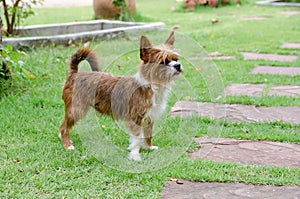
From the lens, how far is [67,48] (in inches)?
328

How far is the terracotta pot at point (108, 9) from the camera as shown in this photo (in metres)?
11.5

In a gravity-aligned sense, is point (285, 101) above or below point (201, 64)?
below

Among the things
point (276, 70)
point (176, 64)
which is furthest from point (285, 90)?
point (176, 64)

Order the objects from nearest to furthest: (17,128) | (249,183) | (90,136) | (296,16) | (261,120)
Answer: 1. (249,183)
2. (90,136)
3. (17,128)
4. (261,120)
5. (296,16)

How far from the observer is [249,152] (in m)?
4.20

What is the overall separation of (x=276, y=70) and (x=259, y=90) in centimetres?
114

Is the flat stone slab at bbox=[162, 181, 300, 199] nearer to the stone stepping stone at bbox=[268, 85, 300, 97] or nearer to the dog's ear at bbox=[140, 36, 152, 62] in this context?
the dog's ear at bbox=[140, 36, 152, 62]

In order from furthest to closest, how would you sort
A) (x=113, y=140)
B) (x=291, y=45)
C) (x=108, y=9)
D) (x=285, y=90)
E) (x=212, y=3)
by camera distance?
(x=212, y=3), (x=108, y=9), (x=291, y=45), (x=285, y=90), (x=113, y=140)

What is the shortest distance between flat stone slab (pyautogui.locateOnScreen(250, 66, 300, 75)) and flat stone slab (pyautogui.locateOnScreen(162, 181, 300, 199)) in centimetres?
363

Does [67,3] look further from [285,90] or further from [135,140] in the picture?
[135,140]

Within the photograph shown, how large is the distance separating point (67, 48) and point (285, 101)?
13.6 ft

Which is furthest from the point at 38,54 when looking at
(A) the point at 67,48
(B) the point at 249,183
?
(B) the point at 249,183

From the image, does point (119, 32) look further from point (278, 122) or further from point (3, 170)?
point (3, 170)

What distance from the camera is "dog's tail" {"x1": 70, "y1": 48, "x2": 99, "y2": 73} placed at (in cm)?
418
